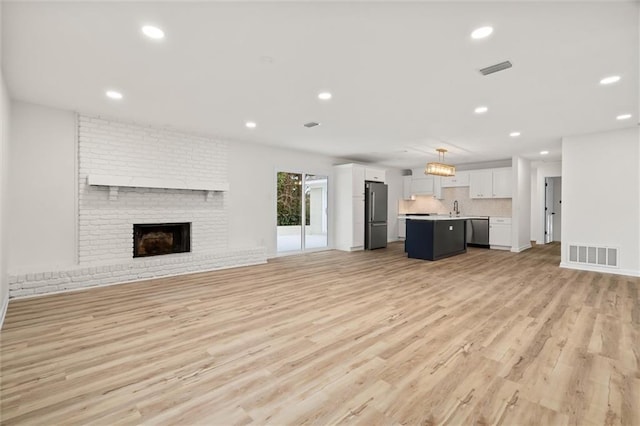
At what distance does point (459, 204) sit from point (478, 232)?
119 cm

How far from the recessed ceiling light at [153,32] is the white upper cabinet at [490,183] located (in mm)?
8919

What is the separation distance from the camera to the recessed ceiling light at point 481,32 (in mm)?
2361

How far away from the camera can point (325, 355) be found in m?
2.40

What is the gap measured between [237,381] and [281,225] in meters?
5.54

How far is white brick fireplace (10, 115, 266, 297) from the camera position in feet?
15.2

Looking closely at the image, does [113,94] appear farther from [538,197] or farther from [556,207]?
[556,207]

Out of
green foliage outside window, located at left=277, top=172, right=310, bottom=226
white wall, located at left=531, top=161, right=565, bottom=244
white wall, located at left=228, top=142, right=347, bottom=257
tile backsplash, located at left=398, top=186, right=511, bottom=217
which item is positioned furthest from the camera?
white wall, located at left=531, top=161, right=565, bottom=244

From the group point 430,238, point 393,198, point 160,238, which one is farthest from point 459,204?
point 160,238

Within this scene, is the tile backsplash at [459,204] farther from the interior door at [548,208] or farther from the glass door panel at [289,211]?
the glass door panel at [289,211]

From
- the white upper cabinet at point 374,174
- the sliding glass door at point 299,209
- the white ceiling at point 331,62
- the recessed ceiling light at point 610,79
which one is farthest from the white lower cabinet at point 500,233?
the recessed ceiling light at point 610,79

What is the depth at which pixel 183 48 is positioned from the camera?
271 centimetres

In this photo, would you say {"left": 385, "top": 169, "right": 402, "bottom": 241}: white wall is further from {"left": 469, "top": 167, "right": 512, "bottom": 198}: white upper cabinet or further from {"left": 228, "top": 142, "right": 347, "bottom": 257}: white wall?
{"left": 228, "top": 142, "right": 347, "bottom": 257}: white wall

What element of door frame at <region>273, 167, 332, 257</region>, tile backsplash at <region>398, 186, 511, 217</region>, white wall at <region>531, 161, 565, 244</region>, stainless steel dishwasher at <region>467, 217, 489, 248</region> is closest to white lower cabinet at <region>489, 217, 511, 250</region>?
stainless steel dishwasher at <region>467, 217, 489, 248</region>

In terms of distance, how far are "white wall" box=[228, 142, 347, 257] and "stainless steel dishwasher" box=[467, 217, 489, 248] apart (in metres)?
5.70
